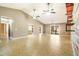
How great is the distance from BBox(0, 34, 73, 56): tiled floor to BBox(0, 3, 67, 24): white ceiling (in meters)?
0.30

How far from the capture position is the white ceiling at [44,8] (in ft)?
7.72

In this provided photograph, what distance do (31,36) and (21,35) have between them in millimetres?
187

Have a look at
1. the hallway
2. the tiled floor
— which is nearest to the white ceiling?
the hallway

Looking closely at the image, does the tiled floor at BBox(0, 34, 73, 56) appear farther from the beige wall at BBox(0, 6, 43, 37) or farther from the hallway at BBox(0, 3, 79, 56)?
the beige wall at BBox(0, 6, 43, 37)

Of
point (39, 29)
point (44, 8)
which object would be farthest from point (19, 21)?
point (44, 8)

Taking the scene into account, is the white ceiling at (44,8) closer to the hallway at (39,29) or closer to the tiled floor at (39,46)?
the hallway at (39,29)

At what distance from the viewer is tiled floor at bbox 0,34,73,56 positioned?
2.28 meters

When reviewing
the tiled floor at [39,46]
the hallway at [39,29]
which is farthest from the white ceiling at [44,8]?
the tiled floor at [39,46]

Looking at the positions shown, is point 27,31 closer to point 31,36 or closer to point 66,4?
point 31,36

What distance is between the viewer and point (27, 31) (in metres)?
2.50

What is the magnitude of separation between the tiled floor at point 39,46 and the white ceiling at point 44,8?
300 millimetres

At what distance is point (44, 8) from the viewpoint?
2.42m

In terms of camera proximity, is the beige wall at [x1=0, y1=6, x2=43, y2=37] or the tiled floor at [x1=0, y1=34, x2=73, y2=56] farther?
the beige wall at [x1=0, y1=6, x2=43, y2=37]

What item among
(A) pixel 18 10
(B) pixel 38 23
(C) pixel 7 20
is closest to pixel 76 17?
(B) pixel 38 23
